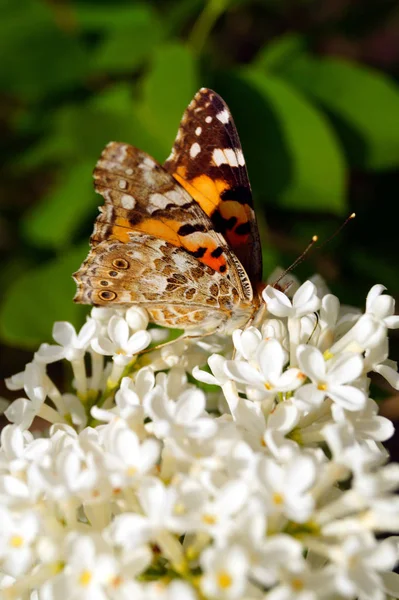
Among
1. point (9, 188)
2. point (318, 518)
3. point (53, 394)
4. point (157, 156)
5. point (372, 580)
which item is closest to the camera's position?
point (372, 580)

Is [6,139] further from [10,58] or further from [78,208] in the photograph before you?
[78,208]

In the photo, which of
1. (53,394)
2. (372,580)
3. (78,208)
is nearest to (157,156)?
(78,208)

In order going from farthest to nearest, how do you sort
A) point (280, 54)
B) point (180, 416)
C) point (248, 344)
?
point (280, 54)
point (248, 344)
point (180, 416)

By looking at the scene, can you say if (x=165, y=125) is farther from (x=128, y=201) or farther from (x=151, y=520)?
(x=151, y=520)

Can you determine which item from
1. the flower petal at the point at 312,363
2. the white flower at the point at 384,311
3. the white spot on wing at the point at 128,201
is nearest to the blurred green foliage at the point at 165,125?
the white spot on wing at the point at 128,201

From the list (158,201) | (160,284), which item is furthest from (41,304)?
(158,201)

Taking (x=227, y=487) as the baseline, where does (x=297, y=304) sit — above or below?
above

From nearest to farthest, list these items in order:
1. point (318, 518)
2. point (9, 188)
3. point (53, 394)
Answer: point (318, 518), point (53, 394), point (9, 188)
